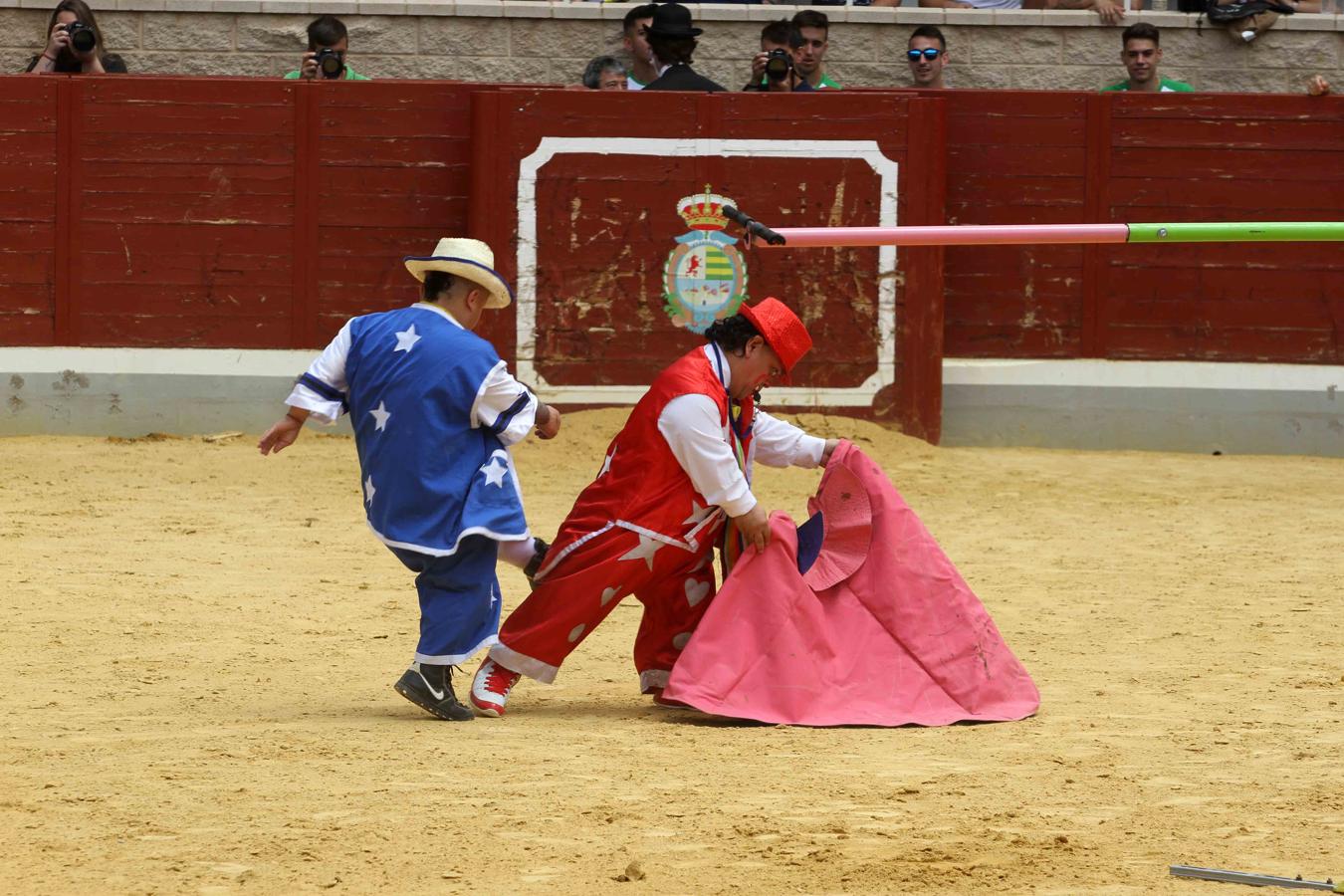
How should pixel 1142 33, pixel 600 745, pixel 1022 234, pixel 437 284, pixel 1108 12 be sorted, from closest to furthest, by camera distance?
1. pixel 1022 234
2. pixel 600 745
3. pixel 437 284
4. pixel 1142 33
5. pixel 1108 12

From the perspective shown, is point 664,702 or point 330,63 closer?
point 664,702

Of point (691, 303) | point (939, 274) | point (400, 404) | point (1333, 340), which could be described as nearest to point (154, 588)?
point (400, 404)

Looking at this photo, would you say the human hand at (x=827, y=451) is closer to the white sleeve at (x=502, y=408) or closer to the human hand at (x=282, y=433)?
the white sleeve at (x=502, y=408)

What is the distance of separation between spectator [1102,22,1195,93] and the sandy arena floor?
3373 mm

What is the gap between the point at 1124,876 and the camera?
3711 millimetres

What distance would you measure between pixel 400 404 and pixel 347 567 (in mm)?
2694

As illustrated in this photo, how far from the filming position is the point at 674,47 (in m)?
10.7

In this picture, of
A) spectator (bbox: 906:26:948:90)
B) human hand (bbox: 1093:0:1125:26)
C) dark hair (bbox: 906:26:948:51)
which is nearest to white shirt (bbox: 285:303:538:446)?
spectator (bbox: 906:26:948:90)

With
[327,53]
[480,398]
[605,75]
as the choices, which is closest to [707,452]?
[480,398]

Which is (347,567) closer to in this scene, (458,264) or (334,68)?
(458,264)

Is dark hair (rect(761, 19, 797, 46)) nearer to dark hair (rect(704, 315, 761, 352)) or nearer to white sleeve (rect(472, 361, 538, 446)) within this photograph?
dark hair (rect(704, 315, 761, 352))

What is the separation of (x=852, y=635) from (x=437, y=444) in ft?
4.05

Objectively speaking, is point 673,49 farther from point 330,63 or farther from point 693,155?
point 330,63

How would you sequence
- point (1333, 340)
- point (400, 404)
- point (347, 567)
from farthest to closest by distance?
point (1333, 340)
point (347, 567)
point (400, 404)
